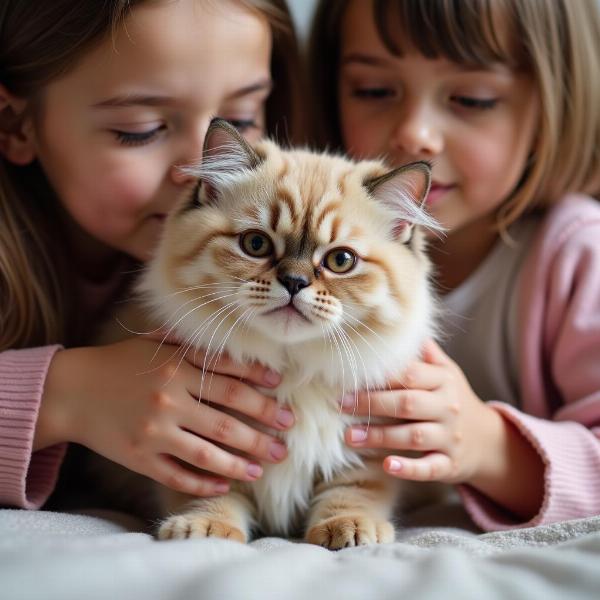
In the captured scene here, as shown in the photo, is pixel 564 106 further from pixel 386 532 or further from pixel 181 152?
pixel 386 532

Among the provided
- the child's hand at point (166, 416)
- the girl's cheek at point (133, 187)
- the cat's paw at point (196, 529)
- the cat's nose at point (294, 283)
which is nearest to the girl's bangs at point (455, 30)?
the girl's cheek at point (133, 187)

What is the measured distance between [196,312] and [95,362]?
0.87 feet

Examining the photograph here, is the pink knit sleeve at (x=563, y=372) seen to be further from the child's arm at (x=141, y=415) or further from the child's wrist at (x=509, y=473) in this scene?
the child's arm at (x=141, y=415)

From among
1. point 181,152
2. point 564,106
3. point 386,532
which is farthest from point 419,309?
point 564,106

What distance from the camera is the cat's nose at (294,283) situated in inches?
44.1

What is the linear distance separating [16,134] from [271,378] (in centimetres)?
90

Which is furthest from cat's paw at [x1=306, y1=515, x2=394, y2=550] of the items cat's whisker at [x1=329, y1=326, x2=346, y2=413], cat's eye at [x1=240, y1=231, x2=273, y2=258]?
cat's eye at [x1=240, y1=231, x2=273, y2=258]

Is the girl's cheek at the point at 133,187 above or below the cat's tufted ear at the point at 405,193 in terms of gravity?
below

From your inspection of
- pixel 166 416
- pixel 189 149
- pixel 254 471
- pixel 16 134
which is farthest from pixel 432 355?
pixel 16 134

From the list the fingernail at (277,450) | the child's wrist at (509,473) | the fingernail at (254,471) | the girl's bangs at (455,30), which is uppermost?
the girl's bangs at (455,30)

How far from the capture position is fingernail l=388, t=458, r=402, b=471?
48.7 inches

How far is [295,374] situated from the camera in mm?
1261

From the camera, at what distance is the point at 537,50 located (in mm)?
1569

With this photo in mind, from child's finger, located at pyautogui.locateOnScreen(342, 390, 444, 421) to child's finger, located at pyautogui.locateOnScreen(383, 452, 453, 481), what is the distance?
8cm
